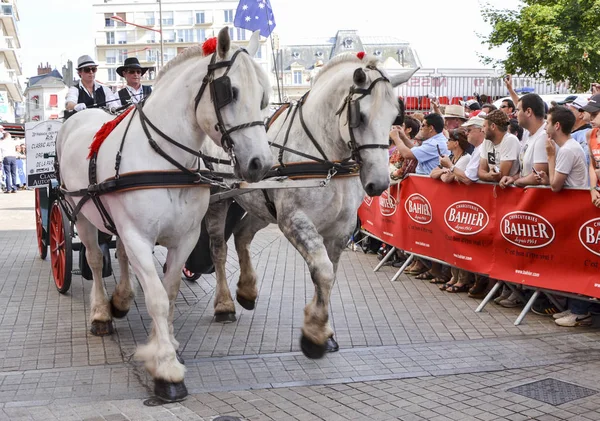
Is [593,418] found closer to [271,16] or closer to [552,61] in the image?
[271,16]

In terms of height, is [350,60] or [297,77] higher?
[297,77]

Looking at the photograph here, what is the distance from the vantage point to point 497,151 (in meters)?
7.19

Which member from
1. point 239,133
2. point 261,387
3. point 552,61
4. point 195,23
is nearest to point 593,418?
point 261,387

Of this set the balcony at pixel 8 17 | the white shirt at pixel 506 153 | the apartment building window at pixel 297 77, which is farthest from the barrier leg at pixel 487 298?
the apartment building window at pixel 297 77

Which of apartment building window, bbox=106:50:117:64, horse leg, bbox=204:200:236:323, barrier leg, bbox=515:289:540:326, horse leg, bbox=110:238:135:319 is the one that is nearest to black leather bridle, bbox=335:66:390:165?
horse leg, bbox=204:200:236:323

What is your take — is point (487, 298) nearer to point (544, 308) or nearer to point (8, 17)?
point (544, 308)

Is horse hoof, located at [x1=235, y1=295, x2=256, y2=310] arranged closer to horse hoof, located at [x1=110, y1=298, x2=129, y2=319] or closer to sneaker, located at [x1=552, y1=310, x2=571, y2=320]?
horse hoof, located at [x1=110, y1=298, x2=129, y2=319]

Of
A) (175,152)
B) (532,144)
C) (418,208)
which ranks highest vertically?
(175,152)

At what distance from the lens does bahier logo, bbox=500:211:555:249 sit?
634cm

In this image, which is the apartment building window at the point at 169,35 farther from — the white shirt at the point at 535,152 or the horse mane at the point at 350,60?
the horse mane at the point at 350,60

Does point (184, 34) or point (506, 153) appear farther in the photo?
point (184, 34)

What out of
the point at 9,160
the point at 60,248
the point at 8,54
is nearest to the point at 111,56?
the point at 8,54

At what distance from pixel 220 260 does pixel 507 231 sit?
106 inches

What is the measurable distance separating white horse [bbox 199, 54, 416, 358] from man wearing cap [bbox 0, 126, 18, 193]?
18709mm
